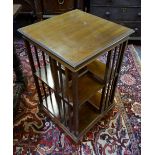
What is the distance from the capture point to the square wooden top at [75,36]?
96 cm

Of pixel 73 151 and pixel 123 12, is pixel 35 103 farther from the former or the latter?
pixel 123 12

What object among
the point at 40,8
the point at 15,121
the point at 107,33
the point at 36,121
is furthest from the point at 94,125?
the point at 40,8

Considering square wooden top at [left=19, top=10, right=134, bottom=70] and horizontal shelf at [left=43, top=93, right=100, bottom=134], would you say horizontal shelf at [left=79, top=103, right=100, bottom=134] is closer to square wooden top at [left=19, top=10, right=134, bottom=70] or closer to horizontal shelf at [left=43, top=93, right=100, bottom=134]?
horizontal shelf at [left=43, top=93, right=100, bottom=134]

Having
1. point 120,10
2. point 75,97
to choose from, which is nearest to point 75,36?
point 75,97

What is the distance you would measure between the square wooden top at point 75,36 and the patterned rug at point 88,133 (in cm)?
71

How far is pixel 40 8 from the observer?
225 cm

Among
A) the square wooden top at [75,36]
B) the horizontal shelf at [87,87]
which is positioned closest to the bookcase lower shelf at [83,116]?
the horizontal shelf at [87,87]

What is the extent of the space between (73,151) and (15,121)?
53 cm

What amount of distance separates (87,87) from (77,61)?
0.38 metres

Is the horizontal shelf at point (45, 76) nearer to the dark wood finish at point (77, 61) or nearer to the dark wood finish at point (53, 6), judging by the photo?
the dark wood finish at point (77, 61)

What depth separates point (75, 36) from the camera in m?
1.09

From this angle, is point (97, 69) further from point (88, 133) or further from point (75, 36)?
point (88, 133)

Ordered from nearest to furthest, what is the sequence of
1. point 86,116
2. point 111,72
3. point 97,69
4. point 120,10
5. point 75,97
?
1. point 75,97
2. point 111,72
3. point 97,69
4. point 86,116
5. point 120,10

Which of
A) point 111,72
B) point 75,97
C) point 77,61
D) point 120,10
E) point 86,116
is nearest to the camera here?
point 77,61
